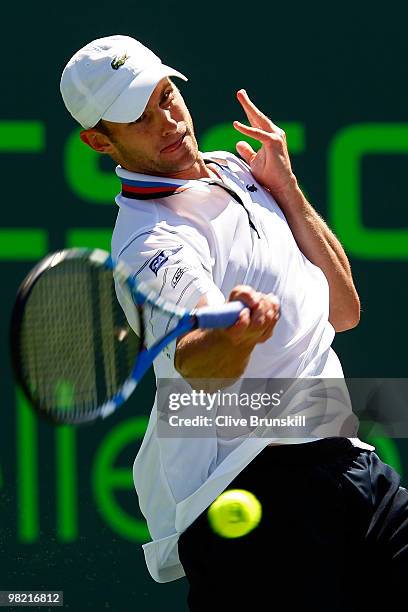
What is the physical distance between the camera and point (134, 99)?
3.22 meters

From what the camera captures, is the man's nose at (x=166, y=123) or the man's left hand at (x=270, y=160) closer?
the man's nose at (x=166, y=123)

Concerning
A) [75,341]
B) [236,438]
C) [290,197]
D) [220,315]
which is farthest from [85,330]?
[290,197]

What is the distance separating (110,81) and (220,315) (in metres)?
0.73

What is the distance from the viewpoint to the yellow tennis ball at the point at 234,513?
3.12 m

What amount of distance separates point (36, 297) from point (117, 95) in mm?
540

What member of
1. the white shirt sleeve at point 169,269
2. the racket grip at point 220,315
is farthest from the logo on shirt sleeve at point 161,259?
the racket grip at point 220,315

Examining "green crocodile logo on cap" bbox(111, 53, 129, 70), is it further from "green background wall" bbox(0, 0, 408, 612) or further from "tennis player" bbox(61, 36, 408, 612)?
"green background wall" bbox(0, 0, 408, 612)

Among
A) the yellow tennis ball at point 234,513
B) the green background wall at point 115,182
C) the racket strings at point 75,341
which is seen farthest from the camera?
the green background wall at point 115,182

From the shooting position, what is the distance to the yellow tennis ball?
312cm

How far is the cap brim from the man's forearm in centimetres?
44

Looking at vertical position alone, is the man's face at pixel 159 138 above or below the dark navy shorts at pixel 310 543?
above

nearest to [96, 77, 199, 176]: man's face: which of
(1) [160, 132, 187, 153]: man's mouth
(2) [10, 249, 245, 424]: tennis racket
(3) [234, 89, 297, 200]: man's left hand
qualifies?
(1) [160, 132, 187, 153]: man's mouth

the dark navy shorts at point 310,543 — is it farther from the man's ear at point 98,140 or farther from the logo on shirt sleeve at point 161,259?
the man's ear at point 98,140

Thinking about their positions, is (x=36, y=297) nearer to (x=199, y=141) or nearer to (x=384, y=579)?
(x=384, y=579)
